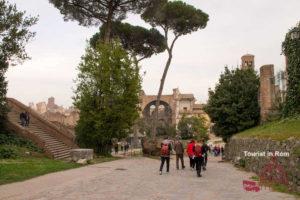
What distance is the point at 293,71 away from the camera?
70.2 feet

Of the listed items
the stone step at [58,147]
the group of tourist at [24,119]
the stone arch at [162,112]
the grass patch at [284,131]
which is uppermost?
the stone arch at [162,112]

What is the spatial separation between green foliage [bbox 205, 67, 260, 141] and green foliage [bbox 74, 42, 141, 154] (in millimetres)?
6233

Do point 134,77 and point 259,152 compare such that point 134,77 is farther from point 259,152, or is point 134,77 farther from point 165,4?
point 259,152

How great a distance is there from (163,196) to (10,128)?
16.7 meters

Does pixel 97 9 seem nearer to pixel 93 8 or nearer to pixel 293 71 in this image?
pixel 93 8

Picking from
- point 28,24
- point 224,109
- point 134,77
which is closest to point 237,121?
point 224,109

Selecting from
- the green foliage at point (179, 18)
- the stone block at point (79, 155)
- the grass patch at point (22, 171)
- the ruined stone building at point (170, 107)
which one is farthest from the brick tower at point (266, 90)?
the ruined stone building at point (170, 107)

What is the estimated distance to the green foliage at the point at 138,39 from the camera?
3997cm

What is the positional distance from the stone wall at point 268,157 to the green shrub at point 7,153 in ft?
35.1

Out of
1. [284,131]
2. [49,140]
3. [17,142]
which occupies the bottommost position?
[17,142]

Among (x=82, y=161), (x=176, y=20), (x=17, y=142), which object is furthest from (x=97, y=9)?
(x=82, y=161)

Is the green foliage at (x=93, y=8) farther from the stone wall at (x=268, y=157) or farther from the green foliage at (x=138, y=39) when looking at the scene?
the stone wall at (x=268, y=157)

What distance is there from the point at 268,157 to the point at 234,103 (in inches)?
613

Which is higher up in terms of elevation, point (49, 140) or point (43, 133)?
point (43, 133)
